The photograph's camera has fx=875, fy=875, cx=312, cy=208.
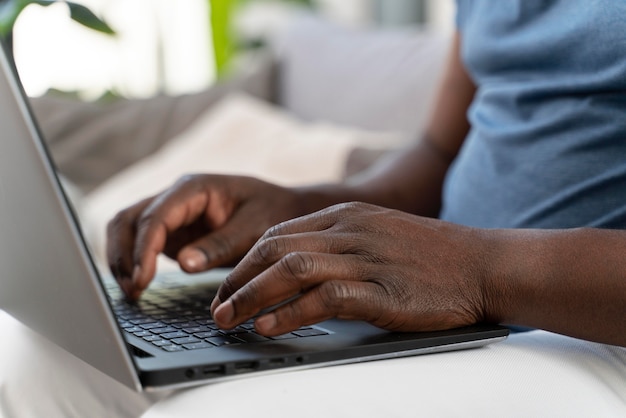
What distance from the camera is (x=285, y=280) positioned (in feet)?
1.96

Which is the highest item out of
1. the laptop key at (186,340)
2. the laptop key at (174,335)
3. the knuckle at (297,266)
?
the knuckle at (297,266)

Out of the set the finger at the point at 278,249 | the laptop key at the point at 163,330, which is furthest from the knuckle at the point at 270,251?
the laptop key at the point at 163,330

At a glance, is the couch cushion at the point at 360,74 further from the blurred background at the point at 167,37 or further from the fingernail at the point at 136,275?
the fingernail at the point at 136,275

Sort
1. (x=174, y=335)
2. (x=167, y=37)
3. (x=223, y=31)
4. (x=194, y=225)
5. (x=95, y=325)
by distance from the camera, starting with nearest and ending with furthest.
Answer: (x=95, y=325), (x=174, y=335), (x=194, y=225), (x=223, y=31), (x=167, y=37)

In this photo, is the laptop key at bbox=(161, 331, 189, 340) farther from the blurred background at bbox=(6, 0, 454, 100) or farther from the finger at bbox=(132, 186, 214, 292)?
the blurred background at bbox=(6, 0, 454, 100)

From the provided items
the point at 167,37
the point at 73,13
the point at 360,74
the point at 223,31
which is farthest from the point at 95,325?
the point at 167,37

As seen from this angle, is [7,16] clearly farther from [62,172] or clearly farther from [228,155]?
[62,172]

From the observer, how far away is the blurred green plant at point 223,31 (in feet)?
10.2

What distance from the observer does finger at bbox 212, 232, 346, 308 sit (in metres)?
0.62

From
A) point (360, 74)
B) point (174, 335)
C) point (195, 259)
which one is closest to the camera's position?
point (174, 335)

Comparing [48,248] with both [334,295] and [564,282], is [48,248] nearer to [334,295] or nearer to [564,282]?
[334,295]

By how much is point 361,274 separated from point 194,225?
1.15ft

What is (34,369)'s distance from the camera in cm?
68

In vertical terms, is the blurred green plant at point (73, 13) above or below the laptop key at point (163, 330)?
above
